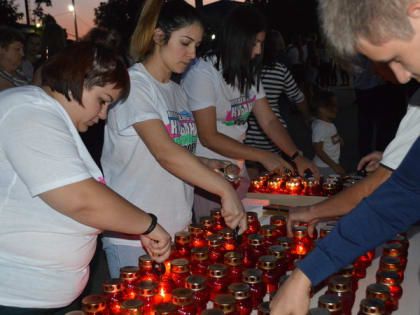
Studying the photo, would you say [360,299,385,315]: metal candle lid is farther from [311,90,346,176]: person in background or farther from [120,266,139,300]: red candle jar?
[311,90,346,176]: person in background

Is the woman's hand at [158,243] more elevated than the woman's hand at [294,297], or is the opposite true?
the woman's hand at [294,297]

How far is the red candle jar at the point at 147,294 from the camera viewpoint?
4.57 ft

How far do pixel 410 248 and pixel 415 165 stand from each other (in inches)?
43.8

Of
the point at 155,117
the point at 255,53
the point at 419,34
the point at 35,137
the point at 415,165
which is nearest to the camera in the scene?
the point at 419,34

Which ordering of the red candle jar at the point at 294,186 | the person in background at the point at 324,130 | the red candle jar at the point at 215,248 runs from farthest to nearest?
the person in background at the point at 324,130 → the red candle jar at the point at 294,186 → the red candle jar at the point at 215,248

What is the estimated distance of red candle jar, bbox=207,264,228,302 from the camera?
4.96ft

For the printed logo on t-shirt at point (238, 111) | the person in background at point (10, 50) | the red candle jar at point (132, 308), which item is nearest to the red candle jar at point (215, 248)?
the red candle jar at point (132, 308)

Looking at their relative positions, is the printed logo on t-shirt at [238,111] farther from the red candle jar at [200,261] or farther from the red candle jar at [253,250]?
the red candle jar at [200,261]

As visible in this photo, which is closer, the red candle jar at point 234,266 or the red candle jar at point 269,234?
the red candle jar at point 234,266

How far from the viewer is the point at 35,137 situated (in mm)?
1279

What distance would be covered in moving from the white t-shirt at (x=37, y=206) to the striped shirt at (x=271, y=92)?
262cm

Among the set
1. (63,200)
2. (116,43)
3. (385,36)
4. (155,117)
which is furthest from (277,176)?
(116,43)

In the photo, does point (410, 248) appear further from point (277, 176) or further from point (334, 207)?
point (277, 176)

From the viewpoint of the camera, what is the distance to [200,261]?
1654mm
